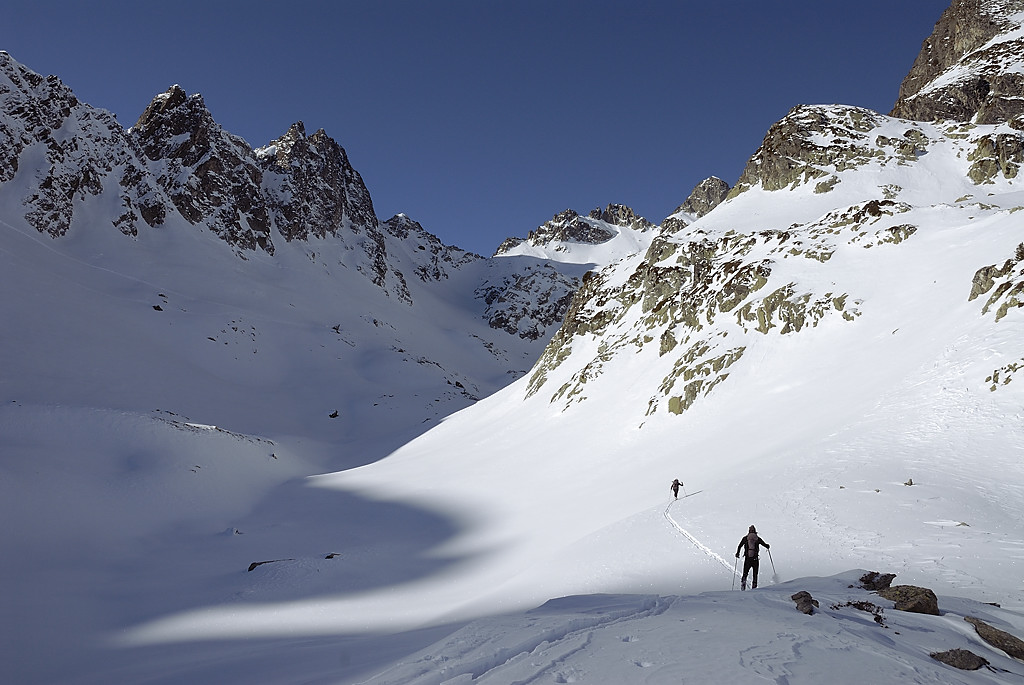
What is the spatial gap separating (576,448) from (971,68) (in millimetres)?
88576

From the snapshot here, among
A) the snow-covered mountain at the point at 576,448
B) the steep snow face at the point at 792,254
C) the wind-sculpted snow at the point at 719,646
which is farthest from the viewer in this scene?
the steep snow face at the point at 792,254

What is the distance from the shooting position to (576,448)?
38438mm

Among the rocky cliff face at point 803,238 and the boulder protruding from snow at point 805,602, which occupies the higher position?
the rocky cliff face at point 803,238

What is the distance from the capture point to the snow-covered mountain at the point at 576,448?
9.62 m

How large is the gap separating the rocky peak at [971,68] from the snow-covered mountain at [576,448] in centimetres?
60

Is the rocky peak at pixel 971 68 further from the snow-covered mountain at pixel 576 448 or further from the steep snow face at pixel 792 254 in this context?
the steep snow face at pixel 792 254

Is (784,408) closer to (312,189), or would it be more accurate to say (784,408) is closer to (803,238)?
(803,238)

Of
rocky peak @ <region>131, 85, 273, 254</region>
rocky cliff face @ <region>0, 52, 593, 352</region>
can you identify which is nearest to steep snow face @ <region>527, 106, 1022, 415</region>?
rocky cliff face @ <region>0, 52, 593, 352</region>

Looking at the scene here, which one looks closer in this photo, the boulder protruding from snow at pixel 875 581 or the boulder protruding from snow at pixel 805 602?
the boulder protruding from snow at pixel 805 602

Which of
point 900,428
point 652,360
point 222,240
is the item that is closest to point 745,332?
point 652,360

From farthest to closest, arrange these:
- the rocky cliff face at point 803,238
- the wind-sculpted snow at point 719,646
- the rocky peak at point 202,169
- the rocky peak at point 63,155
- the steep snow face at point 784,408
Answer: the rocky peak at point 202,169 < the rocky peak at point 63,155 < the rocky cliff face at point 803,238 < the steep snow face at point 784,408 < the wind-sculpted snow at point 719,646


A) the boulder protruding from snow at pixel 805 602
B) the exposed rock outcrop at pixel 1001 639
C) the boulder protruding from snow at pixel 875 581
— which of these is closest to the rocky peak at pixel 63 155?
the boulder protruding from snow at pixel 805 602

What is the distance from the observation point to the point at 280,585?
2127 cm

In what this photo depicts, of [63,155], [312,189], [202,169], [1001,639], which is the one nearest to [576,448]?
[1001,639]
